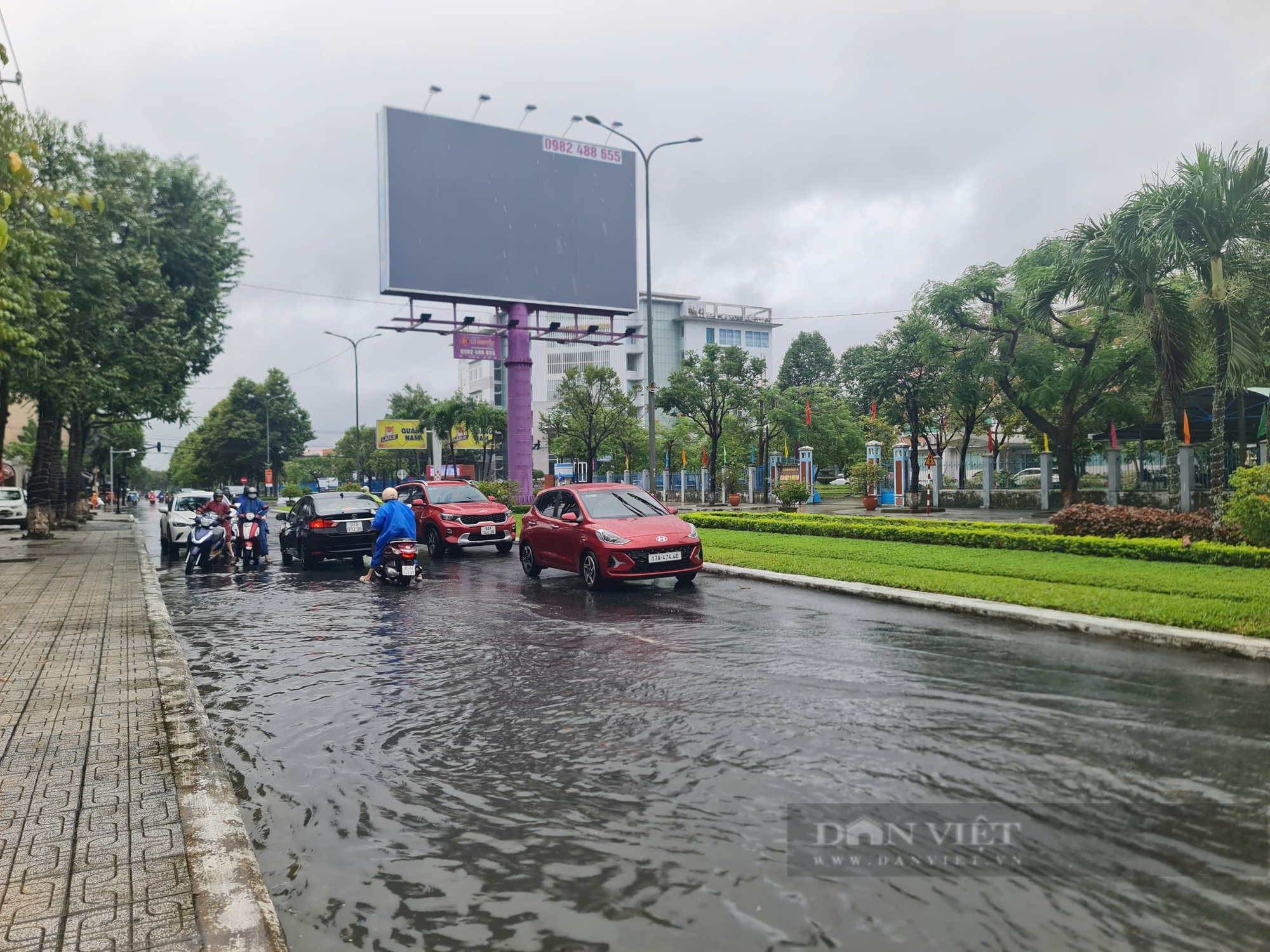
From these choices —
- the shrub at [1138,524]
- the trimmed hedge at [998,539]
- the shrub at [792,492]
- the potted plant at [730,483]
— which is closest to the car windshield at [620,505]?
the trimmed hedge at [998,539]

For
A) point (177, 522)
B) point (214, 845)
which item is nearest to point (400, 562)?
point (214, 845)

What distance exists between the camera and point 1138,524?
639 inches

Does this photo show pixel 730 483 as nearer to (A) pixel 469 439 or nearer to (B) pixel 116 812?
(A) pixel 469 439

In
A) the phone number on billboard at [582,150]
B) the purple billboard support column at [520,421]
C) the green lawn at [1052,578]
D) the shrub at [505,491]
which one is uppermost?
the phone number on billboard at [582,150]

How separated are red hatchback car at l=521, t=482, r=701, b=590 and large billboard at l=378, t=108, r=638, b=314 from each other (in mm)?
24913

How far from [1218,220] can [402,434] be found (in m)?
72.3

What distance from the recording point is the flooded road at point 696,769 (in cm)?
353

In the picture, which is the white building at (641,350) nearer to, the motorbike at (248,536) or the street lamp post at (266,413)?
the street lamp post at (266,413)

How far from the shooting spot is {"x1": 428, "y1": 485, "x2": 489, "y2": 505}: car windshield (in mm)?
21875

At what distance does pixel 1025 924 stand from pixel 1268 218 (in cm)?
1749

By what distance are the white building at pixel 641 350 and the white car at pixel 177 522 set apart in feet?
214

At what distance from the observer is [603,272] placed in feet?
143

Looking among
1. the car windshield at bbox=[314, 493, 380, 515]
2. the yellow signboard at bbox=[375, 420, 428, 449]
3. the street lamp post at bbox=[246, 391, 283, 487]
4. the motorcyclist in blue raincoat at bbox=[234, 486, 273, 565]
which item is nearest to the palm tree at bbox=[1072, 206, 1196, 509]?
the car windshield at bbox=[314, 493, 380, 515]

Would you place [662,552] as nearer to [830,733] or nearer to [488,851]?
[830,733]
